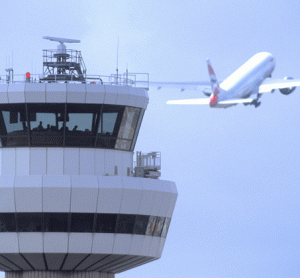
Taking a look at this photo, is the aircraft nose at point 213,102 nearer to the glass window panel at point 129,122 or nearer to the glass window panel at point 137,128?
the glass window panel at point 137,128

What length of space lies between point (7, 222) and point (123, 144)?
7347mm

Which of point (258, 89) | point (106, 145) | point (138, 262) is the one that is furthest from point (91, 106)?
point (258, 89)

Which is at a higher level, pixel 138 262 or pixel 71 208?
pixel 71 208

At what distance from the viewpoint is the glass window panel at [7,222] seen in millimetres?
48312

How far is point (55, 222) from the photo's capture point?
158 ft

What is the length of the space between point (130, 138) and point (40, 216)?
6.86 metres

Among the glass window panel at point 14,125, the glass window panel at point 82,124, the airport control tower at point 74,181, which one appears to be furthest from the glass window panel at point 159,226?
the glass window panel at point 14,125

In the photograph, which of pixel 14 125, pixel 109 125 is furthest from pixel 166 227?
pixel 14 125

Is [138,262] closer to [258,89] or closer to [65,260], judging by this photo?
[65,260]

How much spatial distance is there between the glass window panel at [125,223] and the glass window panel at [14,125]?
19.8 feet

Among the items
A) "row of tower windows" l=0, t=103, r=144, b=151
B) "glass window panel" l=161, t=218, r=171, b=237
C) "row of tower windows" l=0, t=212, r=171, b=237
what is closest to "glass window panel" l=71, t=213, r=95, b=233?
"row of tower windows" l=0, t=212, r=171, b=237

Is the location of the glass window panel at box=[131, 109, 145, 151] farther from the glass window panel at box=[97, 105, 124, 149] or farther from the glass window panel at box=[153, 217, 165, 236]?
the glass window panel at box=[153, 217, 165, 236]

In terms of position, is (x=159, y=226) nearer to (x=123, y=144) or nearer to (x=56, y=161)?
(x=123, y=144)

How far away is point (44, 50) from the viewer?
174 feet
